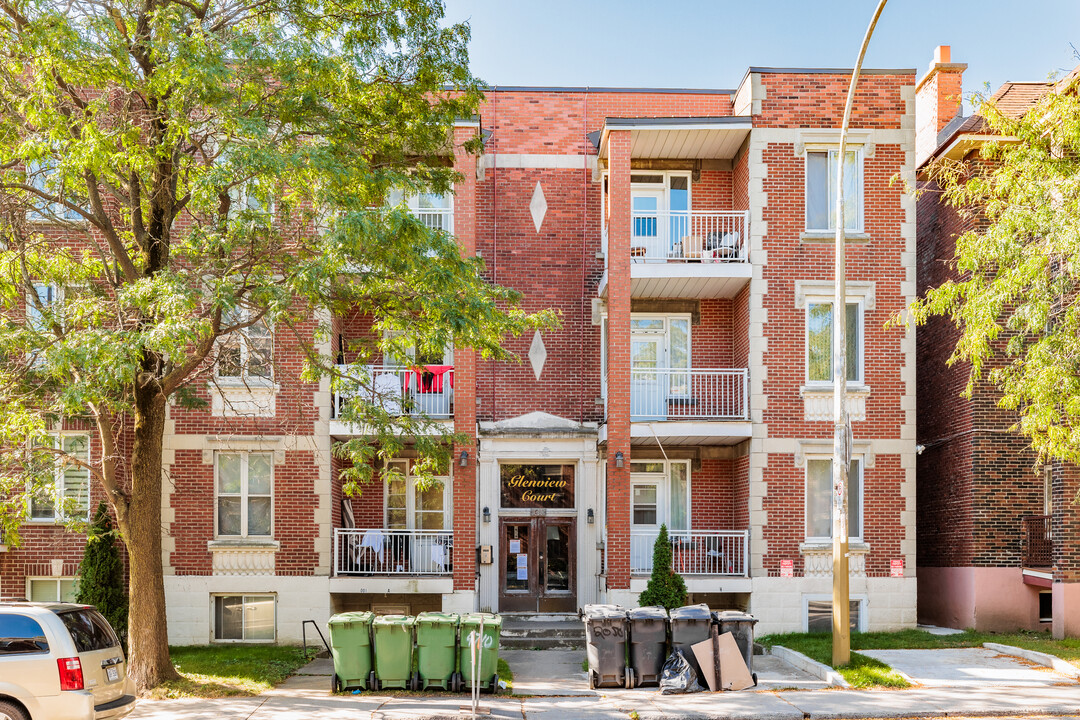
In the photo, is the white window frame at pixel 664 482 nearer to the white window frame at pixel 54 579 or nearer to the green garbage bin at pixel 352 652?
the green garbage bin at pixel 352 652

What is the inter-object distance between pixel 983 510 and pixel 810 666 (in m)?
6.31

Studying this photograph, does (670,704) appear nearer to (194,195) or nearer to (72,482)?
(194,195)

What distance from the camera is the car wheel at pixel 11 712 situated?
32.3ft

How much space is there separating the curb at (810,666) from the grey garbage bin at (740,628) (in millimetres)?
1059

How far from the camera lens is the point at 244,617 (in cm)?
1855

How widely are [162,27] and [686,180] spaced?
11.8m

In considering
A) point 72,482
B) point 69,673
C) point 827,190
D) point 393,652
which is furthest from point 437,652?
point 827,190

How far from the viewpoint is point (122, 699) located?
35.3ft

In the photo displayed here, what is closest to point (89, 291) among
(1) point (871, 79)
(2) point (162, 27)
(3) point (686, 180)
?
(2) point (162, 27)

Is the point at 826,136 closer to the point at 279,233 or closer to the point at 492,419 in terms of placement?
the point at 492,419

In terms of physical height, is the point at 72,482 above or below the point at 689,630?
above

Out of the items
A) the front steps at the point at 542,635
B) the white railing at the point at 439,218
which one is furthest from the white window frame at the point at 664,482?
the white railing at the point at 439,218

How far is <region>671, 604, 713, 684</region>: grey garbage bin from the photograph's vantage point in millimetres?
13469

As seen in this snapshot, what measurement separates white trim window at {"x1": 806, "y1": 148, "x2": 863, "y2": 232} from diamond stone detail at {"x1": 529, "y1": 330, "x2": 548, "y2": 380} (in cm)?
597
